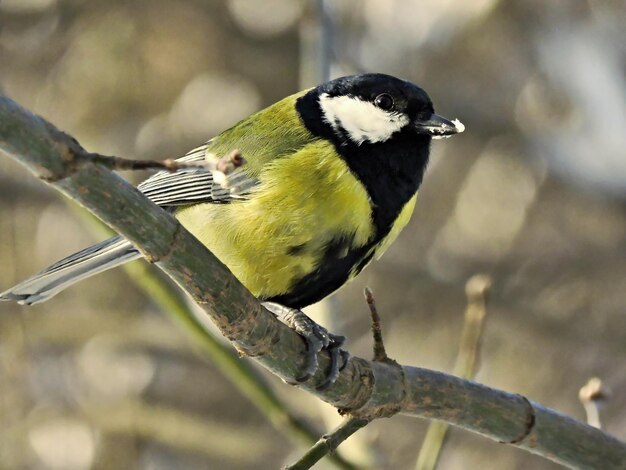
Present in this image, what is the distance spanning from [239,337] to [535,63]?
13.0 ft

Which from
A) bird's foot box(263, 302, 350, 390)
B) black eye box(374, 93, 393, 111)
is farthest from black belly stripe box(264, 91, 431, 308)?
bird's foot box(263, 302, 350, 390)

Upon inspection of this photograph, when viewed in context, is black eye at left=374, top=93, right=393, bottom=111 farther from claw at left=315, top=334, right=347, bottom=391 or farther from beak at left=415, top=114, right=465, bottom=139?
claw at left=315, top=334, right=347, bottom=391

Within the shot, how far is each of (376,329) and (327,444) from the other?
0.30 metres

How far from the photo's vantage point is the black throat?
283 centimetres

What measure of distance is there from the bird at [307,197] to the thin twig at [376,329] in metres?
0.10

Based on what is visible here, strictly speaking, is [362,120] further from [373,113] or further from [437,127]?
[437,127]

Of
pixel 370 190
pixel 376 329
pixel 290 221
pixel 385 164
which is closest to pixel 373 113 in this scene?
pixel 385 164

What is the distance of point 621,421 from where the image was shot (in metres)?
4.93

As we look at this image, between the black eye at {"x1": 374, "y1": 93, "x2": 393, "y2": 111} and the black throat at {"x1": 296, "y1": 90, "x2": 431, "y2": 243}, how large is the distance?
0.10 meters

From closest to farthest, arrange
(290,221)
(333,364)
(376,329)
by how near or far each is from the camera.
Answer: (376,329) → (333,364) → (290,221)

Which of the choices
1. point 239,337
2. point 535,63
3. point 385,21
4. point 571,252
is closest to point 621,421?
point 571,252

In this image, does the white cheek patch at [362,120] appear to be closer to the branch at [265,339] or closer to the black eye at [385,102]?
the black eye at [385,102]

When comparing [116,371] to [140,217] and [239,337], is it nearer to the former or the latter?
[239,337]

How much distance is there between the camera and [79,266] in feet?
9.45
